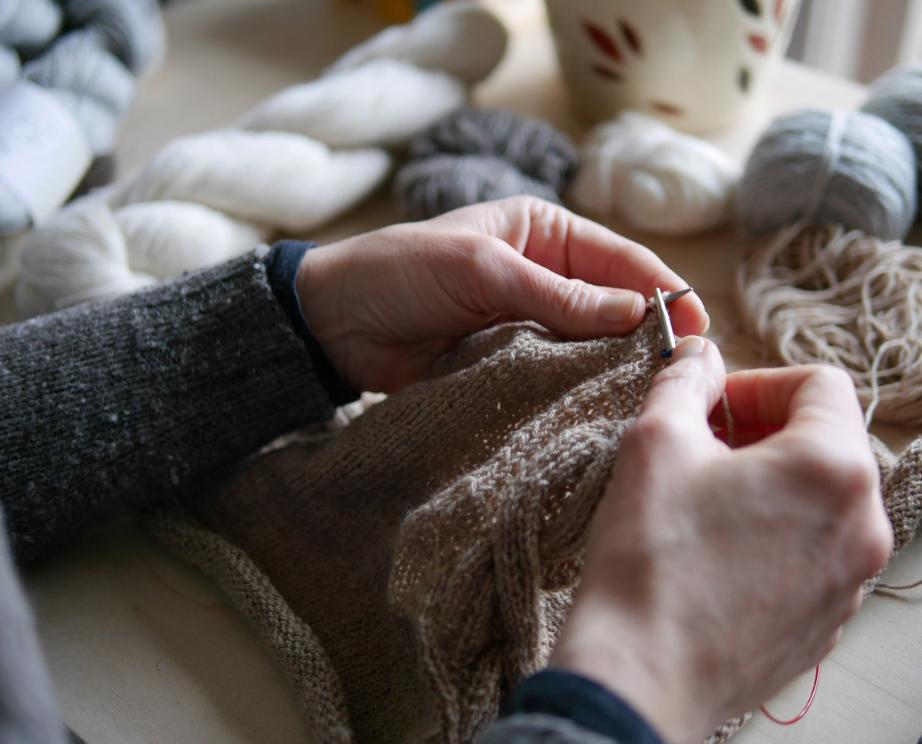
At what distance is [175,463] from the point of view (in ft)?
2.37

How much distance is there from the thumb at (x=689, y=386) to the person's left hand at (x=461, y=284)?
70 millimetres

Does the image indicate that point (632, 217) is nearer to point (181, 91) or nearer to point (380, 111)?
point (380, 111)

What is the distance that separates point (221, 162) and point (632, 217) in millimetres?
447

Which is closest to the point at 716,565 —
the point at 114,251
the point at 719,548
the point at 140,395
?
the point at 719,548

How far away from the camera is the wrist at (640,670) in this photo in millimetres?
431

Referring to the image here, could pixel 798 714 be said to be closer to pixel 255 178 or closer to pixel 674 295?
pixel 674 295

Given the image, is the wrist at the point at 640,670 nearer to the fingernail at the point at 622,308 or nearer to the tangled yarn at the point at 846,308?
Result: the fingernail at the point at 622,308

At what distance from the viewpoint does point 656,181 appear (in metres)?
0.97

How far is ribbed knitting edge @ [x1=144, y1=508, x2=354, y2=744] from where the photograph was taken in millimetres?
599

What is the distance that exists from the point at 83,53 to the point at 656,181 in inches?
25.9

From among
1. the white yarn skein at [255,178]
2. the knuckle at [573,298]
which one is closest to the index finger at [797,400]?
the knuckle at [573,298]

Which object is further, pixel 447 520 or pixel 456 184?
pixel 456 184

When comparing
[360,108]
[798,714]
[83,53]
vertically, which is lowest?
[798,714]

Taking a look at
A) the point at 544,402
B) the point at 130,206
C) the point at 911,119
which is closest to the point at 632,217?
the point at 911,119
